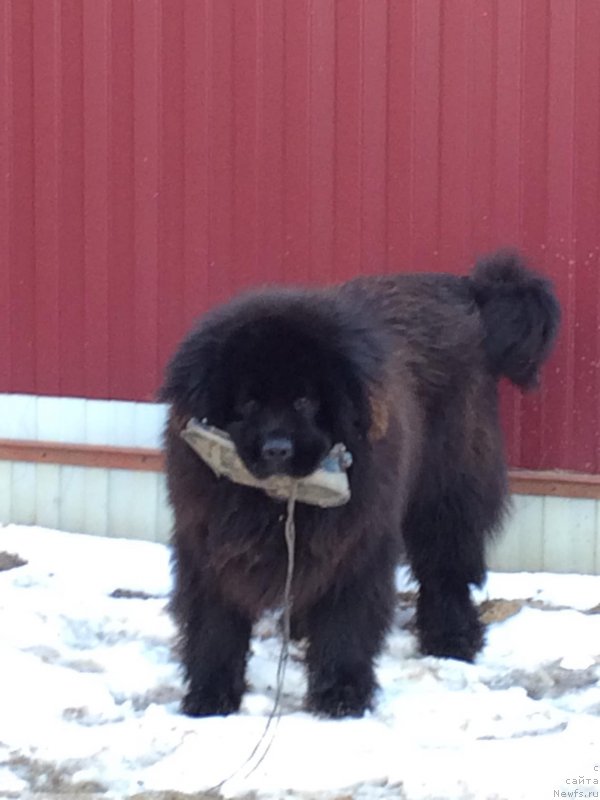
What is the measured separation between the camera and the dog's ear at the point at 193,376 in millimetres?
3799

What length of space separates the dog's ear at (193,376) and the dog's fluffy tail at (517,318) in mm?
1504

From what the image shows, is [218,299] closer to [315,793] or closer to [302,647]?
[302,647]

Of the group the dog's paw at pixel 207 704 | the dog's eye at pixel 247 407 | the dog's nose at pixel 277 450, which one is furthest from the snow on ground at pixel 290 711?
the dog's eye at pixel 247 407

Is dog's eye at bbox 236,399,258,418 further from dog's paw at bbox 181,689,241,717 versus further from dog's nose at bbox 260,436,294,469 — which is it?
dog's paw at bbox 181,689,241,717

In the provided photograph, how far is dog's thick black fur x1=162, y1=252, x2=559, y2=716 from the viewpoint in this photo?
377cm

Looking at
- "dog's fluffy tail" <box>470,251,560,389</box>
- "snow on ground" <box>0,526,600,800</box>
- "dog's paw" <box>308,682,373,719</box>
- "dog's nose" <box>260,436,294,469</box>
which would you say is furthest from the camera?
"dog's fluffy tail" <box>470,251,560,389</box>

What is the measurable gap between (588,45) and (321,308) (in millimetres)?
2237

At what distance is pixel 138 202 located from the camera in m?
6.12

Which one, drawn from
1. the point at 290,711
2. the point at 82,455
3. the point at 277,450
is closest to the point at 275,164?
the point at 82,455

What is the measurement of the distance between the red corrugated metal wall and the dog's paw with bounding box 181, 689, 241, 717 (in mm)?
2059

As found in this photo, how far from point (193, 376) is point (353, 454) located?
1.76ft

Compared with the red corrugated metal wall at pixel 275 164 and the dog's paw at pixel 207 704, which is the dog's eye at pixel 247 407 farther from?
the red corrugated metal wall at pixel 275 164

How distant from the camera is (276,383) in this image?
3732mm

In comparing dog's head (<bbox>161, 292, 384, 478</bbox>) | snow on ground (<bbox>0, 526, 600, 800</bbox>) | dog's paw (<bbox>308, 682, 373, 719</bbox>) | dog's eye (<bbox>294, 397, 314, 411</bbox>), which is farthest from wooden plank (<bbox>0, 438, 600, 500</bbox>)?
dog's eye (<bbox>294, 397, 314, 411</bbox>)
